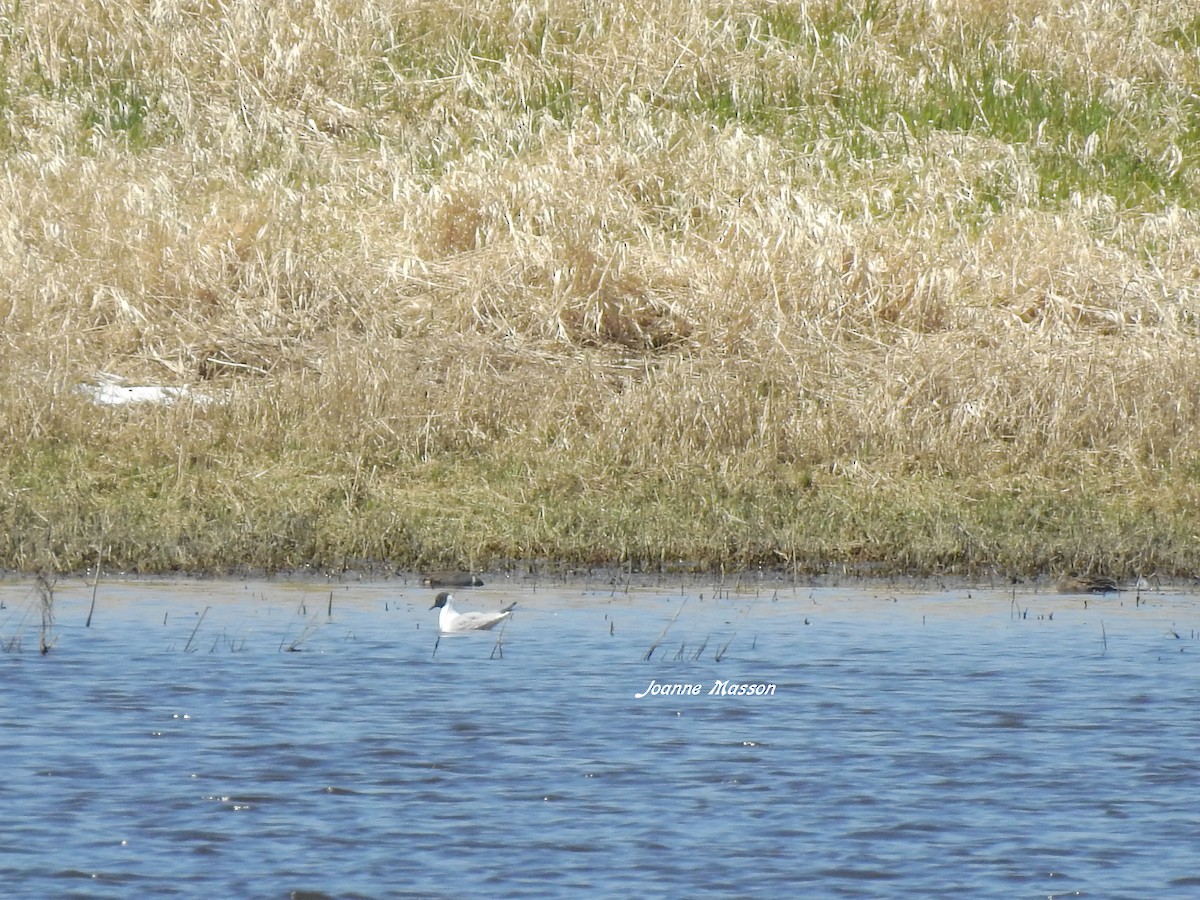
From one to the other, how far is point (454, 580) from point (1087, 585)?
305 centimetres

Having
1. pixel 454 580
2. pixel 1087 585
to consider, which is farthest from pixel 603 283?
pixel 1087 585

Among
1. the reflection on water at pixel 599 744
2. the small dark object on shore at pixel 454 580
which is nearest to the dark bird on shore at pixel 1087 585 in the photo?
the reflection on water at pixel 599 744

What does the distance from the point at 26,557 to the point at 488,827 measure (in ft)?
14.9

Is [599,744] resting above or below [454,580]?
above

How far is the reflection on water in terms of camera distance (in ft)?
17.9

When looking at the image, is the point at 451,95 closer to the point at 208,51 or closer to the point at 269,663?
the point at 208,51

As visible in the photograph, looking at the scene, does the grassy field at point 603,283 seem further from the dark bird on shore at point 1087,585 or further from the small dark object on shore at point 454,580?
the small dark object on shore at point 454,580

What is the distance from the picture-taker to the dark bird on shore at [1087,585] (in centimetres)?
942

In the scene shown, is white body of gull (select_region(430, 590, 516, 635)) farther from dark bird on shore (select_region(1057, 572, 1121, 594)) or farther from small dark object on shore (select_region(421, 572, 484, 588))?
dark bird on shore (select_region(1057, 572, 1121, 594))

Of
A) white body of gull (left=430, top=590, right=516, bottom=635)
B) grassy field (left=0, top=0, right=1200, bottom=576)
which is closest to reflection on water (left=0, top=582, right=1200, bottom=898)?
white body of gull (left=430, top=590, right=516, bottom=635)

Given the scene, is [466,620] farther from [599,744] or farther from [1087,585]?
[1087,585]

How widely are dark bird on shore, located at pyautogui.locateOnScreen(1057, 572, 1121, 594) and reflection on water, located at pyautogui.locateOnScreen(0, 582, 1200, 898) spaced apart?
131 mm

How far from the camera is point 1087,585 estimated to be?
9.45 metres

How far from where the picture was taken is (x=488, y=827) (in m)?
5.79
